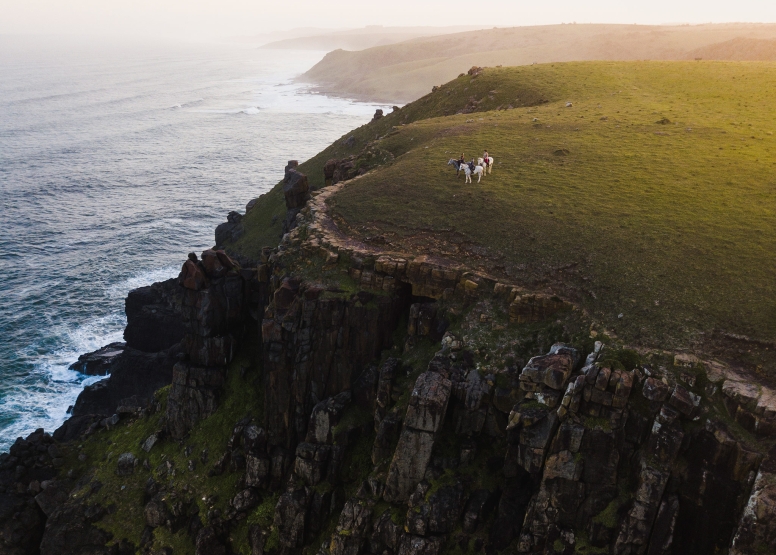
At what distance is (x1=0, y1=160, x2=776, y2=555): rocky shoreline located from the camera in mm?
24688

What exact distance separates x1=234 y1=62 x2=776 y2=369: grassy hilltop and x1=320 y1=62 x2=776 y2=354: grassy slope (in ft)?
0.39

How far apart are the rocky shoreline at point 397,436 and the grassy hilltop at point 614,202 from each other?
126 inches

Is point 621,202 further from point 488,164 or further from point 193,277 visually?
point 193,277

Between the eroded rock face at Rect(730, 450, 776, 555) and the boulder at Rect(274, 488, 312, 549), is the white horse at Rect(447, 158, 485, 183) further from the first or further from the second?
the eroded rock face at Rect(730, 450, 776, 555)

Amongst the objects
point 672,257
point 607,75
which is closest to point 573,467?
point 672,257

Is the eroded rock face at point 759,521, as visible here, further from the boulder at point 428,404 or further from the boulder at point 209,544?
the boulder at point 209,544

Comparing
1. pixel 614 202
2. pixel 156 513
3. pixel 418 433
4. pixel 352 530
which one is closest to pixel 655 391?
pixel 418 433

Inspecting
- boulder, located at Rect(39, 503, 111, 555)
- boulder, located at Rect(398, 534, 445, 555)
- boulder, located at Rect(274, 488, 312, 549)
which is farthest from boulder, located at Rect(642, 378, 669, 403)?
boulder, located at Rect(39, 503, 111, 555)

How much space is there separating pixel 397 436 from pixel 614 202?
2493 cm

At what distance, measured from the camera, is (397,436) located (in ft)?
102

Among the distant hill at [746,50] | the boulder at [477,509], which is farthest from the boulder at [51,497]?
the distant hill at [746,50]

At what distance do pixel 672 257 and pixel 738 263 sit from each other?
3.53 m

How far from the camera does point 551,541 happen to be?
85.5 feet

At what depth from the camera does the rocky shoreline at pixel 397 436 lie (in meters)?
24.7
